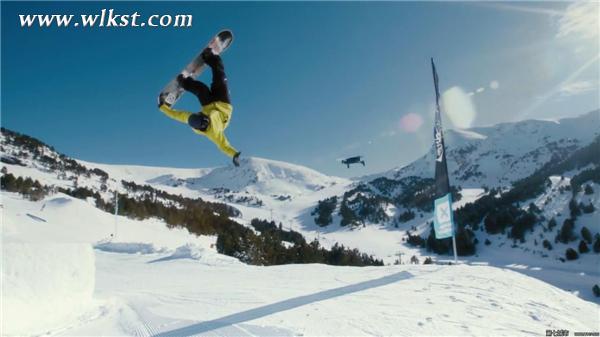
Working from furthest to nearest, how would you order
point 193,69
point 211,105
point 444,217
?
point 444,217, point 193,69, point 211,105

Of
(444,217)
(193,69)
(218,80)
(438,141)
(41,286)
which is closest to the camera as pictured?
(41,286)

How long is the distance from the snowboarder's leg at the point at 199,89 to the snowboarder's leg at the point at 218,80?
4.0 inches

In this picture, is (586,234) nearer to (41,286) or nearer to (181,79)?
(181,79)

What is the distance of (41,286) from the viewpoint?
586cm

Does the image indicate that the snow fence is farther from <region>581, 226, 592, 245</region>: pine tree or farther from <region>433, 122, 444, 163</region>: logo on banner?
<region>581, 226, 592, 245</region>: pine tree

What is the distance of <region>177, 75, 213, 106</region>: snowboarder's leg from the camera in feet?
21.1

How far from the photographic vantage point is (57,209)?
41.8 meters

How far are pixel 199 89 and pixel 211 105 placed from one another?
17.1 inches

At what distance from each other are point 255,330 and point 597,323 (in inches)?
294

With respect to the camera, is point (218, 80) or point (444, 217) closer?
point (218, 80)

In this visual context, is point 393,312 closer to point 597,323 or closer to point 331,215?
point 597,323

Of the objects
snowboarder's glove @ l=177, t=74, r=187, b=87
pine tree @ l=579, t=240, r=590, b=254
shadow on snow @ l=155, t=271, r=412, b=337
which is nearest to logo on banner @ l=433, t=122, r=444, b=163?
shadow on snow @ l=155, t=271, r=412, b=337

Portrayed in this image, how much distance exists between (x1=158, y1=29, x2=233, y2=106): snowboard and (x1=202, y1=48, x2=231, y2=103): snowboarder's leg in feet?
2.23

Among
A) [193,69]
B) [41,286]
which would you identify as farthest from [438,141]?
[41,286]
